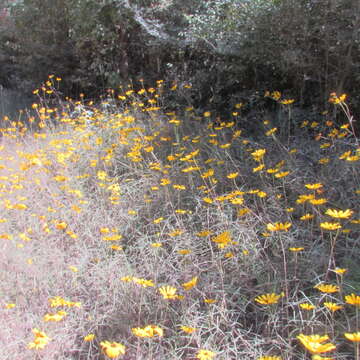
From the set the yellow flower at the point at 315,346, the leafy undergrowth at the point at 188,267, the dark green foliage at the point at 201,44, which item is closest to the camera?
the yellow flower at the point at 315,346

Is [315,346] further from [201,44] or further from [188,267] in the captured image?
[201,44]

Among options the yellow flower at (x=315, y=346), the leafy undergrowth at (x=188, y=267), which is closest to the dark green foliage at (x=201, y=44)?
the leafy undergrowth at (x=188, y=267)

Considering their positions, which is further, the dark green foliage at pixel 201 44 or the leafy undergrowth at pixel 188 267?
the dark green foliage at pixel 201 44

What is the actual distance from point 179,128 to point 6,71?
587cm

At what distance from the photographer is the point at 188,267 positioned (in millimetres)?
2156

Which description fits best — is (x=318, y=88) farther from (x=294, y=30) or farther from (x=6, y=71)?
(x=6, y=71)

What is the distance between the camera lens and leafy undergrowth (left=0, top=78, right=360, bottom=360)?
171cm

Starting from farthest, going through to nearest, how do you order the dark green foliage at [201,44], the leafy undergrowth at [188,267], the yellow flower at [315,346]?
the dark green foliage at [201,44] < the leafy undergrowth at [188,267] < the yellow flower at [315,346]

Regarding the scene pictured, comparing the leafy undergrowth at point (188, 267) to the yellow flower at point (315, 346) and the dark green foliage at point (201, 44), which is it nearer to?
the yellow flower at point (315, 346)

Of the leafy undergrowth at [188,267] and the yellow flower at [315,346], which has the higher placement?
the yellow flower at [315,346]

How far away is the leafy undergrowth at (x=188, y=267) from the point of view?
5.61ft

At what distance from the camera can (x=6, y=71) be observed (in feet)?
28.4

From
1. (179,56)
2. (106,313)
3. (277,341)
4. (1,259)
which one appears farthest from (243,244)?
(179,56)

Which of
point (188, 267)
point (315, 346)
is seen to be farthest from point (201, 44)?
point (315, 346)
